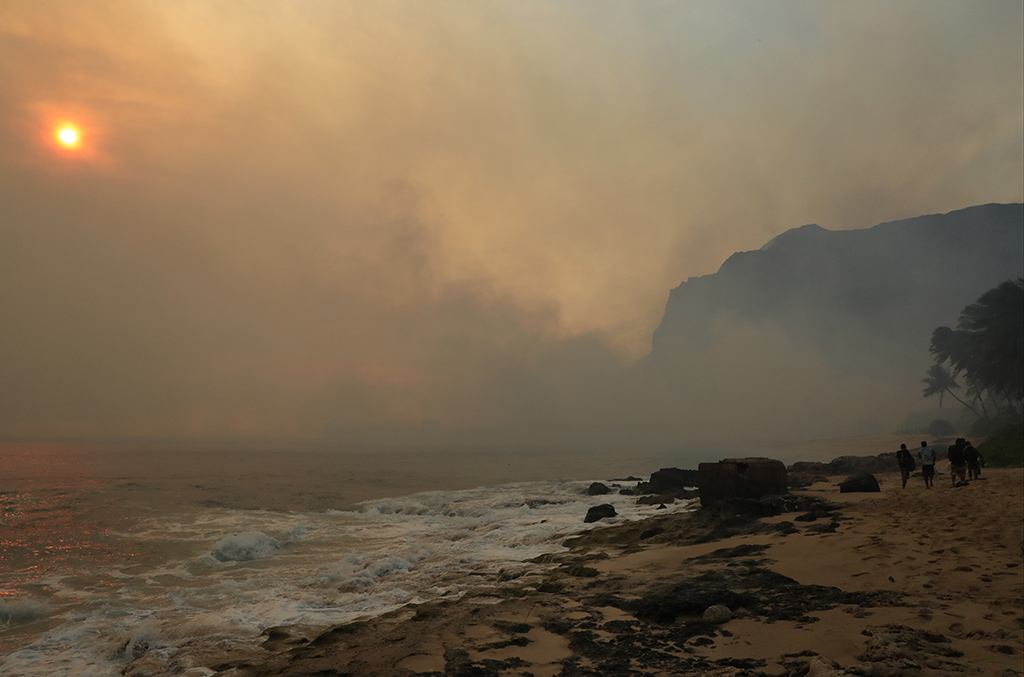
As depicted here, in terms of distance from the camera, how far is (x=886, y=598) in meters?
6.81

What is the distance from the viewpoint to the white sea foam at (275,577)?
8383mm

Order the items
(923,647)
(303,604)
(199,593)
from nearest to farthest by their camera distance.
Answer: (923,647)
(303,604)
(199,593)

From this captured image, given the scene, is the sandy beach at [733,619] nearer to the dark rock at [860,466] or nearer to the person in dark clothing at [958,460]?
the person in dark clothing at [958,460]

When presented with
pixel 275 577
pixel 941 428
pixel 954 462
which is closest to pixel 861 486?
pixel 954 462

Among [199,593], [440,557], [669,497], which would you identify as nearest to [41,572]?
[199,593]

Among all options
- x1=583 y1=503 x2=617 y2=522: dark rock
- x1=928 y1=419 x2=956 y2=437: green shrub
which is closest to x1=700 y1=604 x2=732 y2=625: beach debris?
x1=583 y1=503 x2=617 y2=522: dark rock

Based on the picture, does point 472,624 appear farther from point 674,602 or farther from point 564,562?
point 564,562

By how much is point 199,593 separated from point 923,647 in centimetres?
1247

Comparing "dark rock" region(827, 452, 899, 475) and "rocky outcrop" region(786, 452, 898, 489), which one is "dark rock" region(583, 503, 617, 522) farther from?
"dark rock" region(827, 452, 899, 475)

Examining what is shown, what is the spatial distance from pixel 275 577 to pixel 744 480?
1383 centimetres

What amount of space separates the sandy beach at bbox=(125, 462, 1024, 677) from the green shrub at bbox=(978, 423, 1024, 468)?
63.7 ft

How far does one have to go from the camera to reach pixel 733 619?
669 centimetres

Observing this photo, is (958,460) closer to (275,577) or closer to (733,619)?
(733,619)

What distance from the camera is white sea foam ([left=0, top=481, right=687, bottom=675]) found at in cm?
838
